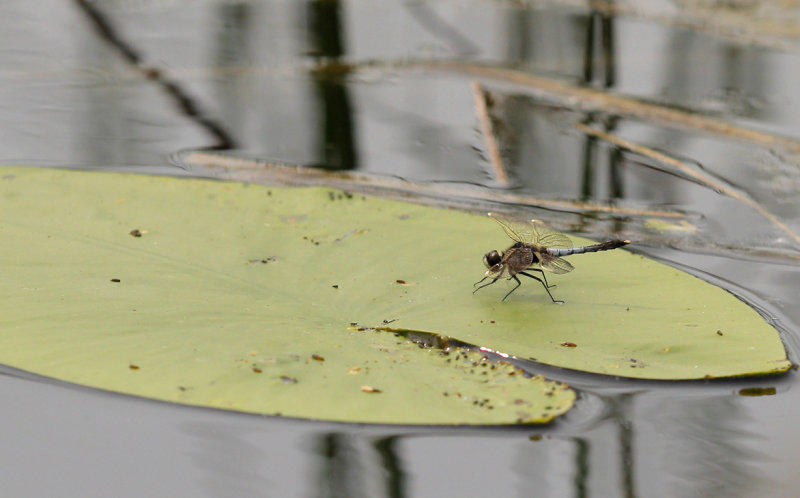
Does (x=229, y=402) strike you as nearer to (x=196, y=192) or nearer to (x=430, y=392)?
(x=430, y=392)

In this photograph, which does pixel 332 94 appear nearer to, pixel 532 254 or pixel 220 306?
pixel 532 254

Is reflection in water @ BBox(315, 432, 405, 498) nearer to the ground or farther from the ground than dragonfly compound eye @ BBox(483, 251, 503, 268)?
nearer to the ground

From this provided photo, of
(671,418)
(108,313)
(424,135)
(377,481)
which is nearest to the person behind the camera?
(377,481)

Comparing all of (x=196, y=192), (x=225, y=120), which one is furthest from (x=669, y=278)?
(x=225, y=120)

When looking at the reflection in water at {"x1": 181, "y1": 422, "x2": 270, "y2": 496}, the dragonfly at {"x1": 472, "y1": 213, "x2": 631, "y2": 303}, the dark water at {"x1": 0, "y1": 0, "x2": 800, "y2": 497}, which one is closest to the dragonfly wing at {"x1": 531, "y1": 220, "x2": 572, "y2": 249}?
the dragonfly at {"x1": 472, "y1": 213, "x2": 631, "y2": 303}

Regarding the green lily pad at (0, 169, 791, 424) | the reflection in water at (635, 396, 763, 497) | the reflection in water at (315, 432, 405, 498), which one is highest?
the green lily pad at (0, 169, 791, 424)

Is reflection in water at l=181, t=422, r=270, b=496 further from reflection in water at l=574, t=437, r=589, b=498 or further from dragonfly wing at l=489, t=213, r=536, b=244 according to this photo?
dragonfly wing at l=489, t=213, r=536, b=244
